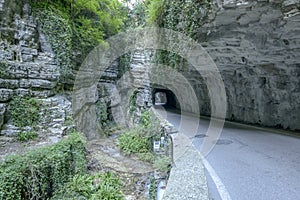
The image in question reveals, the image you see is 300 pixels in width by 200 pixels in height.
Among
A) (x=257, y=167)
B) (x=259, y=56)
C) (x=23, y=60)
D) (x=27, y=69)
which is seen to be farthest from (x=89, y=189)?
(x=259, y=56)

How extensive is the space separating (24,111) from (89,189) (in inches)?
203

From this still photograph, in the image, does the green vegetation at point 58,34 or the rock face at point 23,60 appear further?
the green vegetation at point 58,34

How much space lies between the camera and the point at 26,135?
29.2 ft

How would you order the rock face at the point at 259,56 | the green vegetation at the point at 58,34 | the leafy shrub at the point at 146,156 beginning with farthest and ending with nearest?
the green vegetation at the point at 58,34 < the leafy shrub at the point at 146,156 < the rock face at the point at 259,56

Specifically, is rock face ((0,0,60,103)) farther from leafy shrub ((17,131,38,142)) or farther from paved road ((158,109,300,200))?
paved road ((158,109,300,200))

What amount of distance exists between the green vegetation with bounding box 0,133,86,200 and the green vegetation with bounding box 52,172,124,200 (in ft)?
0.82

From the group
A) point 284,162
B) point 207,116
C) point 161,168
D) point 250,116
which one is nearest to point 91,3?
point 207,116

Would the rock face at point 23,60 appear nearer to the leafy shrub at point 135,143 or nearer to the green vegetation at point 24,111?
the green vegetation at point 24,111

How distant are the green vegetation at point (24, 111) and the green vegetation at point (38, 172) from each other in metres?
2.82

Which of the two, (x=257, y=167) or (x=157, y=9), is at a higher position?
(x=157, y=9)

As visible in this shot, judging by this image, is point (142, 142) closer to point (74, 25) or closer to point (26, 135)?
point (26, 135)

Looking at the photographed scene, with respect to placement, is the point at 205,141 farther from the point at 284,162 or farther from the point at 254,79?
the point at 254,79

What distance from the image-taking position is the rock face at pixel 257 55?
19.6 ft

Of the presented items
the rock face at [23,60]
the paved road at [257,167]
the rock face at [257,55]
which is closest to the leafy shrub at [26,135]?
the rock face at [23,60]
